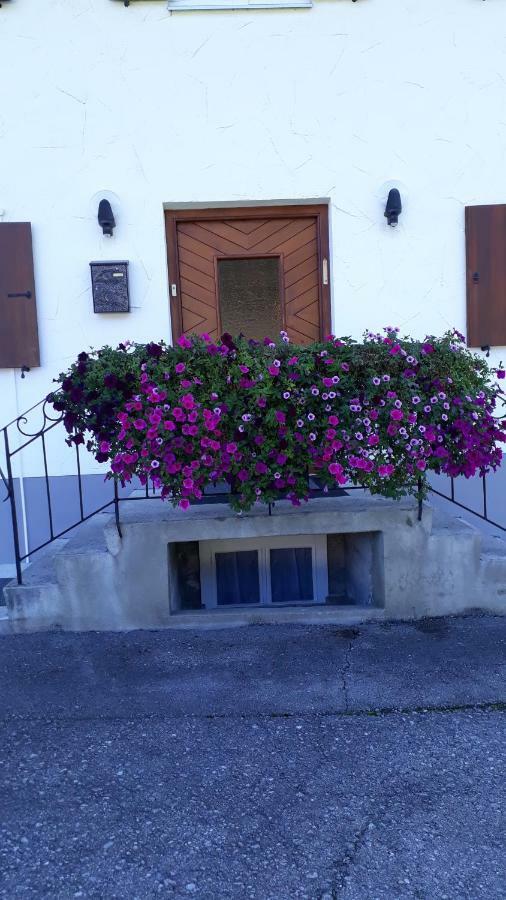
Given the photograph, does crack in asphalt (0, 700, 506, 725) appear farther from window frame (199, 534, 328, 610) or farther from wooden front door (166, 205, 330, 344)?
wooden front door (166, 205, 330, 344)

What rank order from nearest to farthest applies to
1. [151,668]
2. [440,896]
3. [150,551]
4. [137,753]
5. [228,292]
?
[440,896]
[137,753]
[151,668]
[150,551]
[228,292]

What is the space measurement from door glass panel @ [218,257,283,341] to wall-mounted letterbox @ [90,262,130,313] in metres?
0.69

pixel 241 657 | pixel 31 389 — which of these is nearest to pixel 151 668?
pixel 241 657

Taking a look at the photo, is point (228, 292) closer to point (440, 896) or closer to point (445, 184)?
point (445, 184)

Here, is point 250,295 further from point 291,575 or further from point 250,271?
point 291,575

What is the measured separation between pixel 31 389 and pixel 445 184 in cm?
307

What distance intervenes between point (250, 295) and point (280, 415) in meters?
1.97

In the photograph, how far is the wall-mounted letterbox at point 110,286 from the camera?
4.54m

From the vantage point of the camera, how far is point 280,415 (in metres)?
3.17

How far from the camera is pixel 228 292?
489cm

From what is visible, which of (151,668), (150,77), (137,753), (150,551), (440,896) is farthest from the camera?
(150,77)

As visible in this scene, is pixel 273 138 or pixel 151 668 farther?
pixel 273 138

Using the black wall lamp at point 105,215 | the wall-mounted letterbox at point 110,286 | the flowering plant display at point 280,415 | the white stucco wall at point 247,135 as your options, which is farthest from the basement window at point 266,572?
the black wall lamp at point 105,215

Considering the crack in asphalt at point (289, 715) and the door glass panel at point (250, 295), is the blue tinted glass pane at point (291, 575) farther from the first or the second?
the door glass panel at point (250, 295)
